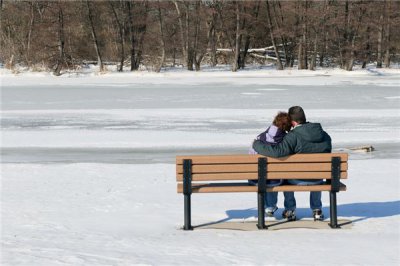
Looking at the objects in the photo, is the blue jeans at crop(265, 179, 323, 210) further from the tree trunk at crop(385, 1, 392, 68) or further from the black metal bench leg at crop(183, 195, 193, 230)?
the tree trunk at crop(385, 1, 392, 68)

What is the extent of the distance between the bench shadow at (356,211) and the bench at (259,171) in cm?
49

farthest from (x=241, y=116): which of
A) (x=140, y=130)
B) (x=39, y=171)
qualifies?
(x=39, y=171)

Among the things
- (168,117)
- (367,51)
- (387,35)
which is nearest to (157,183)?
(168,117)

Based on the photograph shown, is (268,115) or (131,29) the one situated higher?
(131,29)

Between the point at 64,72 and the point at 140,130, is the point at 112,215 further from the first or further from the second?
the point at 64,72

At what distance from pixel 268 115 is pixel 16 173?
10.2 m

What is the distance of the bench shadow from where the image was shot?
25.3 feet

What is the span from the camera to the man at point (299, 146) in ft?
23.2

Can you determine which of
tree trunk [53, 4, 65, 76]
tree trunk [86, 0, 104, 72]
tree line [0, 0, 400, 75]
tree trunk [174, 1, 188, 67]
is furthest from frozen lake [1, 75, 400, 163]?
tree trunk [174, 1, 188, 67]

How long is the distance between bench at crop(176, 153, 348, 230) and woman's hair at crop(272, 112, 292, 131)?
1.33 ft

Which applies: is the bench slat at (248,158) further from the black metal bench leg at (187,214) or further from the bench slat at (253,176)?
the black metal bench leg at (187,214)

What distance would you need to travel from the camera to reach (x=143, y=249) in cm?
588

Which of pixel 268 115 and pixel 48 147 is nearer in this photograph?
pixel 48 147

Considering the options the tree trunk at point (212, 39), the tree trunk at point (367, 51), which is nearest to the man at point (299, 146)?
the tree trunk at point (367, 51)
